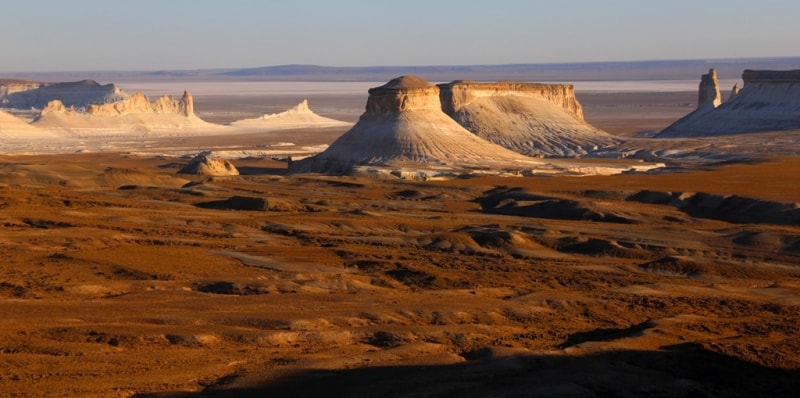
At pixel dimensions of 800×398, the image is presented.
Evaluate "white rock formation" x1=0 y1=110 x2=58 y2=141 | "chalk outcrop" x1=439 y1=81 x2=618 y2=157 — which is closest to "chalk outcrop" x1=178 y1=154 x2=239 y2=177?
"chalk outcrop" x1=439 y1=81 x2=618 y2=157

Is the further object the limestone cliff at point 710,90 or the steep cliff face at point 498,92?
the limestone cliff at point 710,90

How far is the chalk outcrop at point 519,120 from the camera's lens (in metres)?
74.1

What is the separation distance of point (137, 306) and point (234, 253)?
664 centimetres

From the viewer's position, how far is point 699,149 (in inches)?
2790

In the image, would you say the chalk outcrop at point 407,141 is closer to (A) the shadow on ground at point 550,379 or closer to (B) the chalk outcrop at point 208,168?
(B) the chalk outcrop at point 208,168

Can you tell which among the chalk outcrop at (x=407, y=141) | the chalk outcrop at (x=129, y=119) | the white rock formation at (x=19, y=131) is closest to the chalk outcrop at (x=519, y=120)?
the chalk outcrop at (x=407, y=141)

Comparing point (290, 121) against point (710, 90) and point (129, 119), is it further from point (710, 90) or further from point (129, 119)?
point (710, 90)

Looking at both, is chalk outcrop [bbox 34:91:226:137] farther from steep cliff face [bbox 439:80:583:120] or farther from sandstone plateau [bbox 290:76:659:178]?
sandstone plateau [bbox 290:76:659:178]

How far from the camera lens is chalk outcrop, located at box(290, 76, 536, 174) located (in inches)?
2322

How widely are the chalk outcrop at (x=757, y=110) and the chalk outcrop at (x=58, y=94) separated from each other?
76083 millimetres

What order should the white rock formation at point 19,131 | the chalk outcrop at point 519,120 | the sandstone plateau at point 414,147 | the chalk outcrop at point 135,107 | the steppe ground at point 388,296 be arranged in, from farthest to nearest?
the chalk outcrop at point 135,107 → the white rock formation at point 19,131 → the chalk outcrop at point 519,120 → the sandstone plateau at point 414,147 → the steppe ground at point 388,296

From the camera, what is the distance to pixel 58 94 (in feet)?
475

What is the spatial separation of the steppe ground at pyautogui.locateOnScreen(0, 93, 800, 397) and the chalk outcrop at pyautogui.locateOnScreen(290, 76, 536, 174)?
16.8m

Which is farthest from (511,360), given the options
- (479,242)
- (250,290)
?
(479,242)
